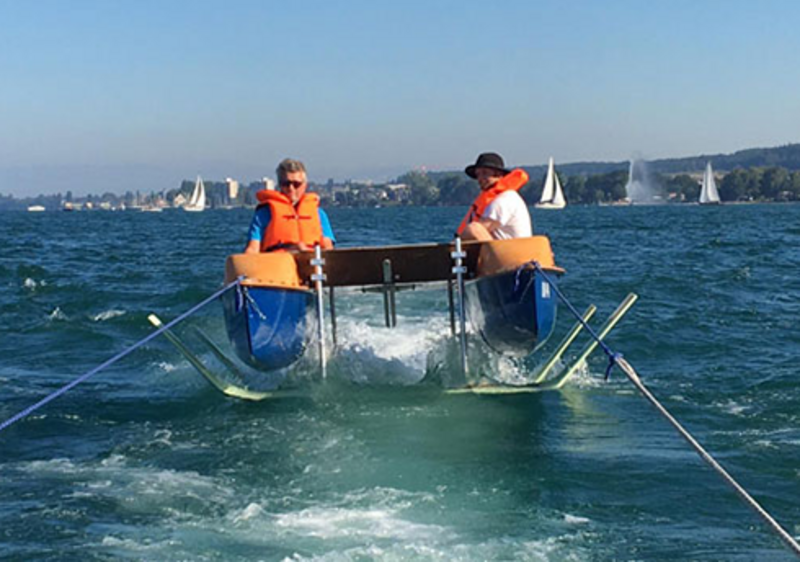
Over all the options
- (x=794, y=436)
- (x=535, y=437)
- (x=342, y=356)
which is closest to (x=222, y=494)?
(x=535, y=437)

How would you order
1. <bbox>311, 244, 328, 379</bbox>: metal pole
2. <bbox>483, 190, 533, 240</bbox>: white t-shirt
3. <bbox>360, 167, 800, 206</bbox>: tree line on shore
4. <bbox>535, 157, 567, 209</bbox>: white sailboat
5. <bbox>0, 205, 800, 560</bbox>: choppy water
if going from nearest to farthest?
<bbox>0, 205, 800, 560</bbox>: choppy water → <bbox>311, 244, 328, 379</bbox>: metal pole → <bbox>483, 190, 533, 240</bbox>: white t-shirt → <bbox>535, 157, 567, 209</bbox>: white sailboat → <bbox>360, 167, 800, 206</bbox>: tree line on shore

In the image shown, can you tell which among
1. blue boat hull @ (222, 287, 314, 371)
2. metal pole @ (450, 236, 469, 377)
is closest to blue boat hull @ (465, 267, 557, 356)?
metal pole @ (450, 236, 469, 377)

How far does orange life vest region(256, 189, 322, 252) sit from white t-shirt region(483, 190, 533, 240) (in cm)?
147

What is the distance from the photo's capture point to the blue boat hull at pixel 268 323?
24.4ft

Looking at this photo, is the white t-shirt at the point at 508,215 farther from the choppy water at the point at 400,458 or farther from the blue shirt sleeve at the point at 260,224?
the blue shirt sleeve at the point at 260,224

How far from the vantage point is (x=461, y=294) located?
800 centimetres

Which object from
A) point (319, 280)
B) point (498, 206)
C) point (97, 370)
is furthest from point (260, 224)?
point (97, 370)

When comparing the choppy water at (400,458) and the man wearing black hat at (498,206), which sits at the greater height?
the man wearing black hat at (498,206)

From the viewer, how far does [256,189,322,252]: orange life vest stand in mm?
8328

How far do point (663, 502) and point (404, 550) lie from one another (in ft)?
5.26

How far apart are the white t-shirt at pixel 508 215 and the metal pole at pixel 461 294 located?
1.39 feet

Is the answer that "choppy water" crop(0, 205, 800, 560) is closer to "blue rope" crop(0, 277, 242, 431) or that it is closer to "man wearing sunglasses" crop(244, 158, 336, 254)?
"blue rope" crop(0, 277, 242, 431)

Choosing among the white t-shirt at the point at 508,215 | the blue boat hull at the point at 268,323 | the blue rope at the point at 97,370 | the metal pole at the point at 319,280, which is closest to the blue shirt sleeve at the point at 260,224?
the metal pole at the point at 319,280

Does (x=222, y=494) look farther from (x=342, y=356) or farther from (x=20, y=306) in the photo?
(x=20, y=306)
